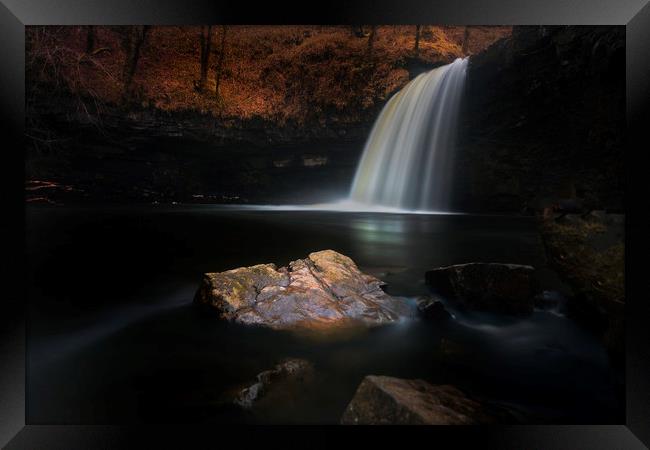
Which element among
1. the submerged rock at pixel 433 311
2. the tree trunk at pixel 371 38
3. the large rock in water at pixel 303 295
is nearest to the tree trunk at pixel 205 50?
the tree trunk at pixel 371 38

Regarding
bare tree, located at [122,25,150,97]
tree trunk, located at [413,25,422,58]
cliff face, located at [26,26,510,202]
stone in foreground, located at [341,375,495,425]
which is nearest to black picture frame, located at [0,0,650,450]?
→ stone in foreground, located at [341,375,495,425]

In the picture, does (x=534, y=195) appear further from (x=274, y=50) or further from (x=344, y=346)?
(x=274, y=50)

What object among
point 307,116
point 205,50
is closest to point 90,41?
point 205,50

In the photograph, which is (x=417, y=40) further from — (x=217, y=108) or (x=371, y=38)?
(x=217, y=108)

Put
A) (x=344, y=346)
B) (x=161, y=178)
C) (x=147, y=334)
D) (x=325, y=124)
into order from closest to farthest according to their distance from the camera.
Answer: (x=344, y=346) → (x=147, y=334) → (x=161, y=178) → (x=325, y=124)

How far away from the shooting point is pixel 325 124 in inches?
144

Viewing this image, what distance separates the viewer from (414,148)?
3.11m

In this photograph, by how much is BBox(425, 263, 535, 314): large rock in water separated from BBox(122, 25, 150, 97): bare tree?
9.14 ft

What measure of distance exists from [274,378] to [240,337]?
382 mm

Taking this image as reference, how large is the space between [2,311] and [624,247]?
370cm

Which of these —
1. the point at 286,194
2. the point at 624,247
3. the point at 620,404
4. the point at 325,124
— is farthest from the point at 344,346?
the point at 325,124

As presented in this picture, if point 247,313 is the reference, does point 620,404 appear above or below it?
below

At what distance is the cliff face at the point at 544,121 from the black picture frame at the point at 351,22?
0.15 metres

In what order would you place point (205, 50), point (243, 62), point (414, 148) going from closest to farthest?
point (205, 50) → point (243, 62) → point (414, 148)
